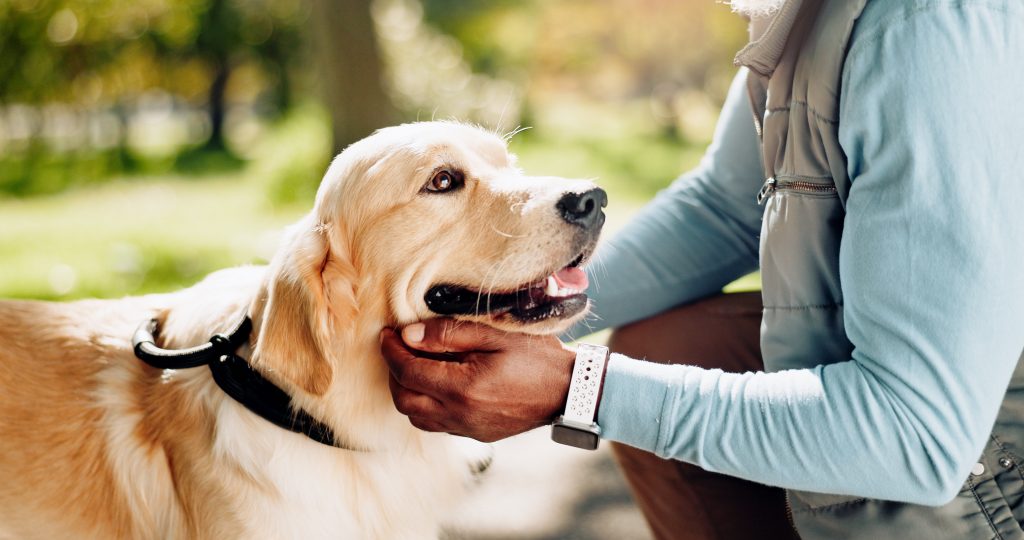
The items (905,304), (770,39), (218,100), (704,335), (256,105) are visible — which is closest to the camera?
(905,304)

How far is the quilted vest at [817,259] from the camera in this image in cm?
160

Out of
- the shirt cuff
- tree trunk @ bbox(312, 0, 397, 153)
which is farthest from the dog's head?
tree trunk @ bbox(312, 0, 397, 153)

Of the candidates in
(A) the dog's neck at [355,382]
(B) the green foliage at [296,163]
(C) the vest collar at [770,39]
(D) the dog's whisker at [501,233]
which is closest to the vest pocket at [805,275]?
(C) the vest collar at [770,39]

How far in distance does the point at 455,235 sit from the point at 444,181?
5.5 inches

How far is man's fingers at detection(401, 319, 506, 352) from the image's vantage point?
180cm

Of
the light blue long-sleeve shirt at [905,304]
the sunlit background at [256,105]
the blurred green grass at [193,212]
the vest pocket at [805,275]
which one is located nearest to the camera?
the light blue long-sleeve shirt at [905,304]

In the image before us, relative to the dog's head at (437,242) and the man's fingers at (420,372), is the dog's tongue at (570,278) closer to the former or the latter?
the dog's head at (437,242)

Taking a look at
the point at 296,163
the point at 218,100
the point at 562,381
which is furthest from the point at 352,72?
the point at 218,100

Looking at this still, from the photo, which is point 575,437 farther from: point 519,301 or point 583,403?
point 519,301

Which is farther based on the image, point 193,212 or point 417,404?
point 193,212

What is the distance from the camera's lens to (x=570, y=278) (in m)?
2.01

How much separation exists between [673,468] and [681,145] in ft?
30.4

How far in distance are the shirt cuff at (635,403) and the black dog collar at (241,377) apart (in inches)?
26.4

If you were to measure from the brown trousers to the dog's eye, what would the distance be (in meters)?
0.72
